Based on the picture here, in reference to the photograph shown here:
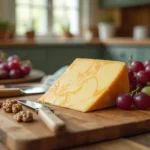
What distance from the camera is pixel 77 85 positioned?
91cm

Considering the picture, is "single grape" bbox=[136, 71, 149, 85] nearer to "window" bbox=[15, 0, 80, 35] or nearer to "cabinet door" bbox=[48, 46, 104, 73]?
"cabinet door" bbox=[48, 46, 104, 73]

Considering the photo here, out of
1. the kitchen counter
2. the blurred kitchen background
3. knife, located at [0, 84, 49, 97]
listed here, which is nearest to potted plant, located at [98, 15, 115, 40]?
the blurred kitchen background

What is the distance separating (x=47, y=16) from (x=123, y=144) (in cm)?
368

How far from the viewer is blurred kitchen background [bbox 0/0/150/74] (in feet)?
11.8

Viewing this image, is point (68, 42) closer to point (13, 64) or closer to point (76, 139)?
point (13, 64)

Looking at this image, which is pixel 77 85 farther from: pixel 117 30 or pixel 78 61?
pixel 117 30

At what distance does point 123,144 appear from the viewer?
0.66 meters

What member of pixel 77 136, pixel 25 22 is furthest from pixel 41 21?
pixel 77 136

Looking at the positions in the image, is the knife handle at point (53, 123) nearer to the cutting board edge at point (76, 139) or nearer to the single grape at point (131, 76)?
the cutting board edge at point (76, 139)

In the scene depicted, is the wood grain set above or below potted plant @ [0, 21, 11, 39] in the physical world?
below

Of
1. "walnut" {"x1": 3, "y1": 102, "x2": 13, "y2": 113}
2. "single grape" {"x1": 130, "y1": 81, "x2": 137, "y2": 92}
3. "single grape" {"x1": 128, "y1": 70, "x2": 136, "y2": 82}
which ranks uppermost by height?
"single grape" {"x1": 128, "y1": 70, "x2": 136, "y2": 82}

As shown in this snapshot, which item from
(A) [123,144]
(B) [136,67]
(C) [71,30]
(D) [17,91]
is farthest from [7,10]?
(A) [123,144]

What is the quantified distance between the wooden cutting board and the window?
10.9 ft

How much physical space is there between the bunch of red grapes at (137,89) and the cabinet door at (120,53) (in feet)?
8.88
